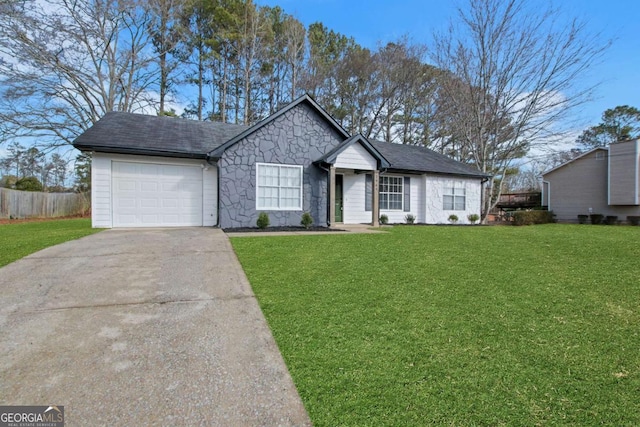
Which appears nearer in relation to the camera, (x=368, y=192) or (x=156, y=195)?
(x=156, y=195)

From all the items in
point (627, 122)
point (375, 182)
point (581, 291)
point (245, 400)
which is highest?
point (627, 122)

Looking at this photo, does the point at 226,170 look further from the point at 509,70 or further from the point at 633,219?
the point at 633,219

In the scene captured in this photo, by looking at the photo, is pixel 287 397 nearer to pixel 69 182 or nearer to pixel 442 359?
pixel 442 359

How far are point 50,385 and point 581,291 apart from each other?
5692mm

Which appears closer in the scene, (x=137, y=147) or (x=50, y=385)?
(x=50, y=385)

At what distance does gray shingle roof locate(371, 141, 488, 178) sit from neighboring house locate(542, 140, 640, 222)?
28.0 feet

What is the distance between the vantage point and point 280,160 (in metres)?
11.3

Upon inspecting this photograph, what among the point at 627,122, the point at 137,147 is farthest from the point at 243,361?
the point at 627,122

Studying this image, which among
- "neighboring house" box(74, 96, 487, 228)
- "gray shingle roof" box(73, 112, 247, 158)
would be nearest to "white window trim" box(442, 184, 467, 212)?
"neighboring house" box(74, 96, 487, 228)

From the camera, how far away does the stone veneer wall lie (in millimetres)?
10648

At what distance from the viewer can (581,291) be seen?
162 inches

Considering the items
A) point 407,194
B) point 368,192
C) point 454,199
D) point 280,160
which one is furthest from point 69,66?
point 454,199

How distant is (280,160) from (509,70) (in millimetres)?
13518

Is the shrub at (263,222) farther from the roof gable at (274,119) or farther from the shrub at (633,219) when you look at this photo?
the shrub at (633,219)
